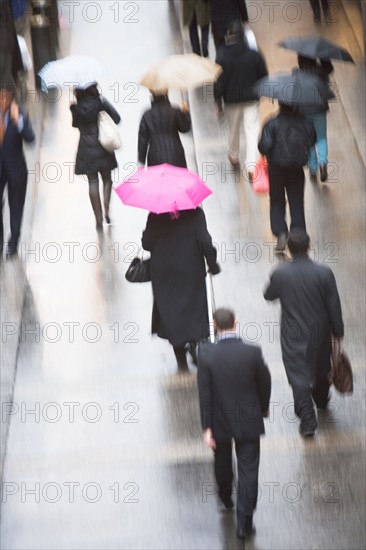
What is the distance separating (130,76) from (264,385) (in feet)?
30.0

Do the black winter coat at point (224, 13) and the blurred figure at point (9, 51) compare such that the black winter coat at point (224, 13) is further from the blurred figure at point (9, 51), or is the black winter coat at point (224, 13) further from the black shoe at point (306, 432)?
the black shoe at point (306, 432)

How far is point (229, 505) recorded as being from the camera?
988 cm

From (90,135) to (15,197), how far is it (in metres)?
0.92

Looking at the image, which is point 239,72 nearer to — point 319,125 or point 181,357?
point 319,125

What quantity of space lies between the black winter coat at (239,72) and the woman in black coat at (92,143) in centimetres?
146

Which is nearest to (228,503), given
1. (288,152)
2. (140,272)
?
(140,272)

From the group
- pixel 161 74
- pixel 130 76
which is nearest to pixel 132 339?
pixel 161 74

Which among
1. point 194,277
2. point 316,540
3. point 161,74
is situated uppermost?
point 161,74

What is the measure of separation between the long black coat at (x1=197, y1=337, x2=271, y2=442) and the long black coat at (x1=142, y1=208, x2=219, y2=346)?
1.89 metres

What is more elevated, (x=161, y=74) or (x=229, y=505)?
(x=161, y=74)

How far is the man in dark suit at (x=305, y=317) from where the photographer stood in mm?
9969

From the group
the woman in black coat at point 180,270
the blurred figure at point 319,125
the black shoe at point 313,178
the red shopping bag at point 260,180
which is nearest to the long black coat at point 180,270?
the woman in black coat at point 180,270

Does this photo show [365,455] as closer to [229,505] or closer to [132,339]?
[229,505]

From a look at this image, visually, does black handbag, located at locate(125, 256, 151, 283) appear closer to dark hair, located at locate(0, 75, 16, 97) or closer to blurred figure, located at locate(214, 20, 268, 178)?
blurred figure, located at locate(214, 20, 268, 178)
